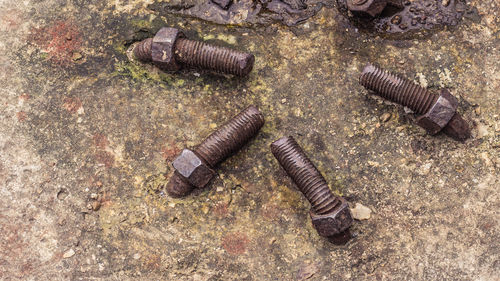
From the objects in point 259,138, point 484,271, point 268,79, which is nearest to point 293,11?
point 268,79

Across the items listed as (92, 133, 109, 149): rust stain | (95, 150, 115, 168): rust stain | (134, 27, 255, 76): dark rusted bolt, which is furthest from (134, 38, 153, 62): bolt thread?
(95, 150, 115, 168): rust stain

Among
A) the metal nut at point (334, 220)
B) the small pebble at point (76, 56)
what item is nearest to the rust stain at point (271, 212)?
the metal nut at point (334, 220)

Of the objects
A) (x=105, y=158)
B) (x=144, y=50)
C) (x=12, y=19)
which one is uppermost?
(x=144, y=50)

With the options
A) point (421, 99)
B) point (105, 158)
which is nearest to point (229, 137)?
point (105, 158)

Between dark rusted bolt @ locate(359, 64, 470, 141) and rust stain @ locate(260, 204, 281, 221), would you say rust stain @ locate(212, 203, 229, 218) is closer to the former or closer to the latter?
rust stain @ locate(260, 204, 281, 221)

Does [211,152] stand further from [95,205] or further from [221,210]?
[95,205]

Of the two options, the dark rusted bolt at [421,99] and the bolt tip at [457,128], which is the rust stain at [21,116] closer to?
the dark rusted bolt at [421,99]

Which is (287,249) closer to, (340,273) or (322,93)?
(340,273)
